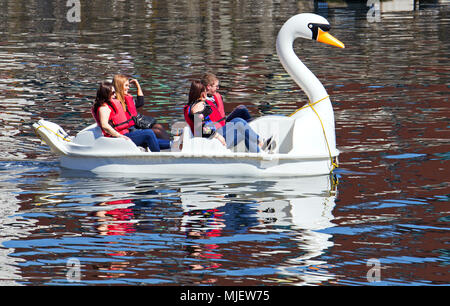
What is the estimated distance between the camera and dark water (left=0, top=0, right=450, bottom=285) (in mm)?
9875

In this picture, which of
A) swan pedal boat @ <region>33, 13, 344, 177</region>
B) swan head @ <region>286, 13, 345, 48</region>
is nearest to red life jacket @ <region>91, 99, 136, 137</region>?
swan pedal boat @ <region>33, 13, 344, 177</region>

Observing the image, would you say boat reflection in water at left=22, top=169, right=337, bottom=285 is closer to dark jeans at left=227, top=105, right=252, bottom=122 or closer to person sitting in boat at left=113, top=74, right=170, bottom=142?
person sitting in boat at left=113, top=74, right=170, bottom=142

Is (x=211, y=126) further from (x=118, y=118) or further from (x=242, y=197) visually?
(x=242, y=197)

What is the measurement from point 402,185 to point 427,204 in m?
1.01

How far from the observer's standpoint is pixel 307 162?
1360cm

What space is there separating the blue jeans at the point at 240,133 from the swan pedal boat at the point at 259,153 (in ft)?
0.45

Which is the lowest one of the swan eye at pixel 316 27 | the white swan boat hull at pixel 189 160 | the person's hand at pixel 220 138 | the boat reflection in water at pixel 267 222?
the boat reflection in water at pixel 267 222

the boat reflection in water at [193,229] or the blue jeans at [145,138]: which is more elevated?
the blue jeans at [145,138]

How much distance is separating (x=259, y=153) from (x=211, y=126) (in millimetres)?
878

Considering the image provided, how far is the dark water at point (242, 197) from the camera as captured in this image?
9.88 m

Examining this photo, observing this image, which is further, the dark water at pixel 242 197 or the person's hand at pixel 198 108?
the person's hand at pixel 198 108

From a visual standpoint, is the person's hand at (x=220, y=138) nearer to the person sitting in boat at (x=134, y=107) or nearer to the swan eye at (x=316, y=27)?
the person sitting in boat at (x=134, y=107)

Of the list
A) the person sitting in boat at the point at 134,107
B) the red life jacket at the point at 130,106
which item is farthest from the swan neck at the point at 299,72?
the red life jacket at the point at 130,106
